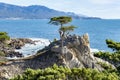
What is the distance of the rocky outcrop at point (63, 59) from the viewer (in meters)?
53.7

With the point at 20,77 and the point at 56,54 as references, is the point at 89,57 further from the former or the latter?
the point at 20,77

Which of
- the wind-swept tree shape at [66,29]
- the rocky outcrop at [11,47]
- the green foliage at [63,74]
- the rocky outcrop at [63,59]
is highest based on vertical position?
the wind-swept tree shape at [66,29]

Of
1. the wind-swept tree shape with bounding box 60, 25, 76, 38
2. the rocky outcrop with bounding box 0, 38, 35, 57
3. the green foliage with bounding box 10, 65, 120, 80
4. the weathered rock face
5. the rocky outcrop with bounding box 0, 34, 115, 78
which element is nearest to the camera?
the green foliage with bounding box 10, 65, 120, 80

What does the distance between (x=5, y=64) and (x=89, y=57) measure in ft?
39.8

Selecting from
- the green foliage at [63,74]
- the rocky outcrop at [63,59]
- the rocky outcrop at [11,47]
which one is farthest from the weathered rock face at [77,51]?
the rocky outcrop at [11,47]

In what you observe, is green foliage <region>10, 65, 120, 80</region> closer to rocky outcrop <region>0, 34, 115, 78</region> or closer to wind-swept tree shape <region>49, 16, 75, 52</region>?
rocky outcrop <region>0, 34, 115, 78</region>

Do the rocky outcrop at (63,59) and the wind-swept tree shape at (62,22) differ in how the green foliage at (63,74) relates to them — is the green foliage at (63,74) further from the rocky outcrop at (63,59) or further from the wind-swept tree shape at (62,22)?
the wind-swept tree shape at (62,22)

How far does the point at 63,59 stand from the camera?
54344 mm

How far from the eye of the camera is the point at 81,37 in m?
56.9

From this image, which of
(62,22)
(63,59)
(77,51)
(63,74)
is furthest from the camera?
(62,22)

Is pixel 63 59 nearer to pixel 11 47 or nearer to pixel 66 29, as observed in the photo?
pixel 66 29

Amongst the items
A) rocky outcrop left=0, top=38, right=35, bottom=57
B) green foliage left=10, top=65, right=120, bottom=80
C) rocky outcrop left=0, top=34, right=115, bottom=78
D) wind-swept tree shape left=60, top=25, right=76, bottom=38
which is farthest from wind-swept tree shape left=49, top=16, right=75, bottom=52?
rocky outcrop left=0, top=38, right=35, bottom=57

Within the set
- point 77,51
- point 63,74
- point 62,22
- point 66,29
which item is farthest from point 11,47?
point 63,74

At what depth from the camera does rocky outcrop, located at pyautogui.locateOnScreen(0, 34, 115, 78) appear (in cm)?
5372
